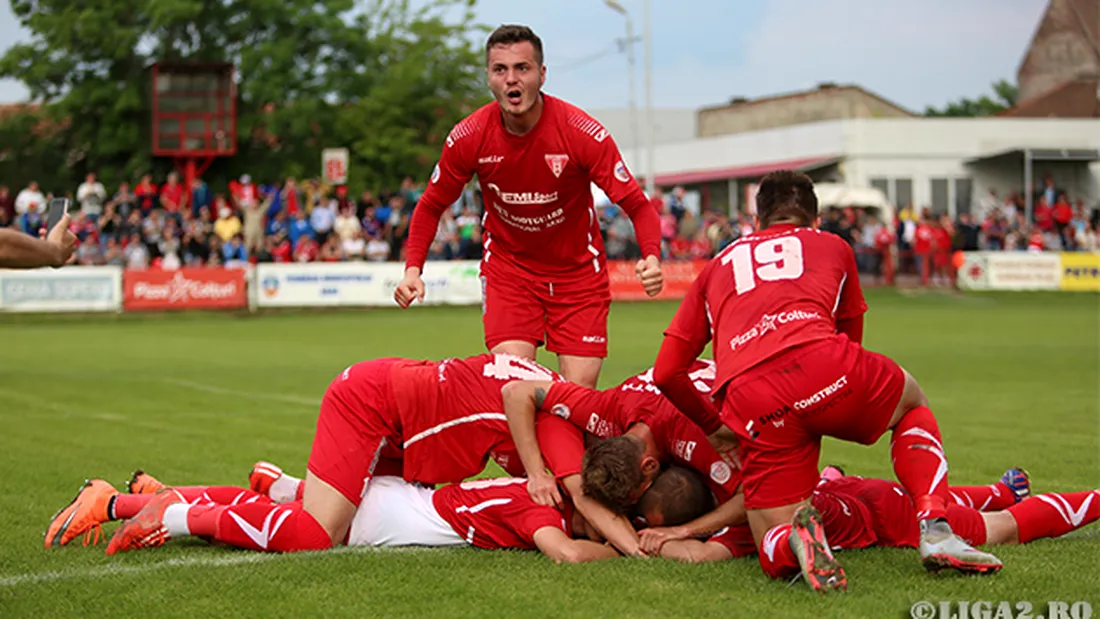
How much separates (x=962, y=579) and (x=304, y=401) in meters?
9.20

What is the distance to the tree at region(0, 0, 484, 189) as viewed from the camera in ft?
143

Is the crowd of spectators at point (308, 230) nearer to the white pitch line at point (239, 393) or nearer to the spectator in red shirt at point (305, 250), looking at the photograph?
the spectator in red shirt at point (305, 250)

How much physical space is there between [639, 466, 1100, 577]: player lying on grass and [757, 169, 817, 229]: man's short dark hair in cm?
131

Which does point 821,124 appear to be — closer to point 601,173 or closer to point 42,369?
point 42,369

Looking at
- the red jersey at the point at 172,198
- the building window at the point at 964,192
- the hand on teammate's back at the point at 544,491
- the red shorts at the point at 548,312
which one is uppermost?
the building window at the point at 964,192

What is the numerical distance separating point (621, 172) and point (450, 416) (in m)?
2.16

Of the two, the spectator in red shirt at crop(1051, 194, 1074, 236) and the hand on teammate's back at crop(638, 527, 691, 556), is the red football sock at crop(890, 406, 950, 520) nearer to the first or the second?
the hand on teammate's back at crop(638, 527, 691, 556)

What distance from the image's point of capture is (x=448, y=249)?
102ft

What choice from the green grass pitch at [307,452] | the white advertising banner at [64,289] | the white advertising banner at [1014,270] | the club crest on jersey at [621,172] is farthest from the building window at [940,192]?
the club crest on jersey at [621,172]

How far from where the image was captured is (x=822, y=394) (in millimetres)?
5465

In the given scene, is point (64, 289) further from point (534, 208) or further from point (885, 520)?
point (885, 520)

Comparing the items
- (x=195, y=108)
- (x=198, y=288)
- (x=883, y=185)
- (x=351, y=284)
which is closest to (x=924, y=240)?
(x=883, y=185)

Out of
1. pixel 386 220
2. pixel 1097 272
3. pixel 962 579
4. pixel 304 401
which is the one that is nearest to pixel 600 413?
pixel 962 579

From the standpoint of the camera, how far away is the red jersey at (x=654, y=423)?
624 cm
